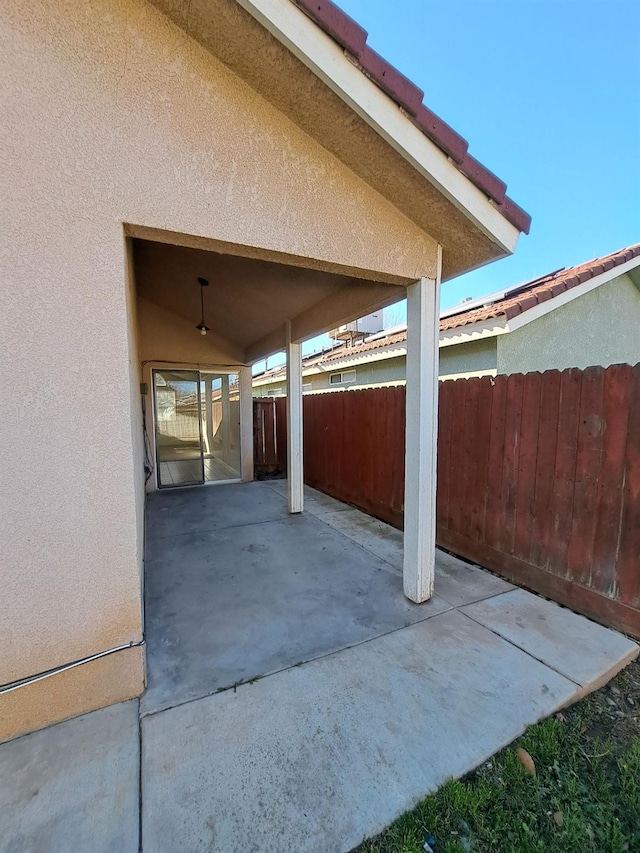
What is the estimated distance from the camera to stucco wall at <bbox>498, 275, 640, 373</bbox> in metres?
5.92

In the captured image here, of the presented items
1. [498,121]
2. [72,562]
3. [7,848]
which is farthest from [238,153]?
[498,121]

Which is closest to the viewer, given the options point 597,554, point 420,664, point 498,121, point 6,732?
point 6,732

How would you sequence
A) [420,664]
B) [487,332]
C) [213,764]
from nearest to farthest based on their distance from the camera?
[213,764] < [420,664] < [487,332]

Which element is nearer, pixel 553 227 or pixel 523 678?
pixel 523 678

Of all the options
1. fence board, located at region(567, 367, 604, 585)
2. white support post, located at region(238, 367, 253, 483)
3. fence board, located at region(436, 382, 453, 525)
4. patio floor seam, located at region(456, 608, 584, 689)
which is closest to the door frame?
white support post, located at region(238, 367, 253, 483)

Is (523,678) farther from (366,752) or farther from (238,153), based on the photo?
(238,153)

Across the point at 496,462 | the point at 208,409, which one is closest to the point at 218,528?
the point at 496,462

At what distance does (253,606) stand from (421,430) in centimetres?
227

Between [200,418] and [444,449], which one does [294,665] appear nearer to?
[444,449]

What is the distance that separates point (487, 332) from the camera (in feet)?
18.3

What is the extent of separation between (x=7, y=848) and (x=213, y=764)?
2.71ft

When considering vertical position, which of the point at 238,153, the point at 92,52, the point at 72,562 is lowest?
the point at 72,562

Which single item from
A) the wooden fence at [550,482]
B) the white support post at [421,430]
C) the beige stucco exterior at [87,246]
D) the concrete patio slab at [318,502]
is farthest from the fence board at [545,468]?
the concrete patio slab at [318,502]

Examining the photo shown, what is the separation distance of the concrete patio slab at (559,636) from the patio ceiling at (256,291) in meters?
3.06
